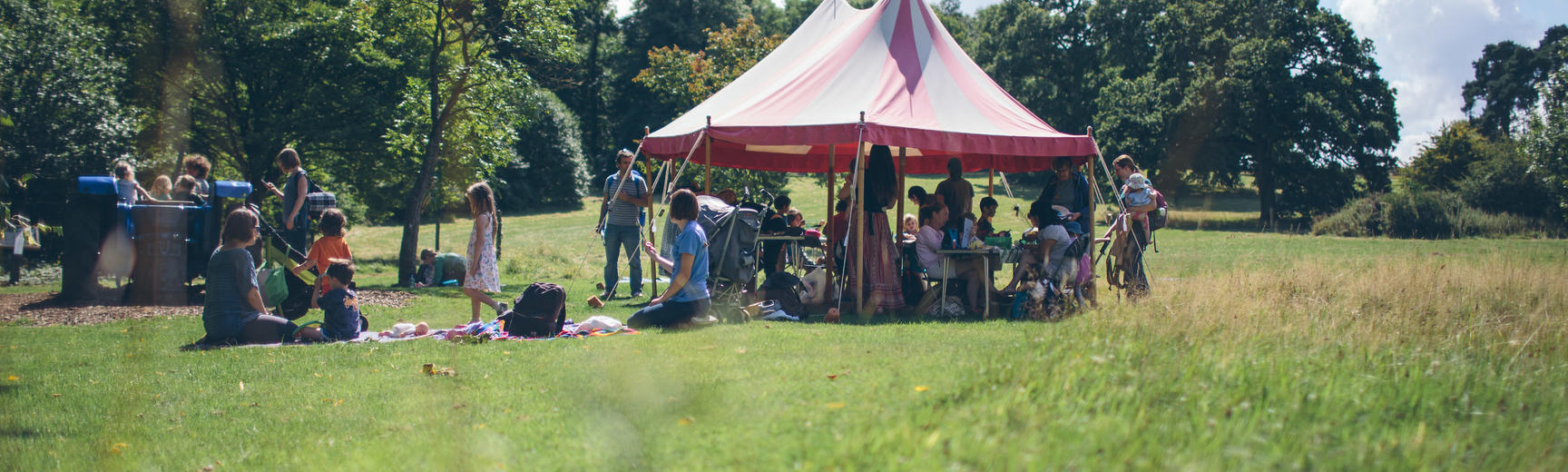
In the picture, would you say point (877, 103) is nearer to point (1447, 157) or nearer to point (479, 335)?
point (479, 335)

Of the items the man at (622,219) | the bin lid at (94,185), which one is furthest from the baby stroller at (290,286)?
the man at (622,219)

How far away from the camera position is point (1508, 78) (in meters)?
62.9

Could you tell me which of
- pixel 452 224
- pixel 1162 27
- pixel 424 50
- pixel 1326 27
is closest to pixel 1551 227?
pixel 1326 27

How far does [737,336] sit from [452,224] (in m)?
36.7

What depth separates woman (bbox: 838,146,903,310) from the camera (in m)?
9.27

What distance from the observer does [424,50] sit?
68.2 ft

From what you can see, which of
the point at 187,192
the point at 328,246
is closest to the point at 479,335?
the point at 328,246

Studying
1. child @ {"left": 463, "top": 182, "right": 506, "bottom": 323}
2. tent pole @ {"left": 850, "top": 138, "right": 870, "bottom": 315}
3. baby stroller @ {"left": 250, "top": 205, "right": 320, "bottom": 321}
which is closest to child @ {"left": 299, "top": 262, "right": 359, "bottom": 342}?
child @ {"left": 463, "top": 182, "right": 506, "bottom": 323}

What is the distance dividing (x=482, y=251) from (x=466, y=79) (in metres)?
9.41

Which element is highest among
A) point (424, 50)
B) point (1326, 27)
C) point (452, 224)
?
point (1326, 27)

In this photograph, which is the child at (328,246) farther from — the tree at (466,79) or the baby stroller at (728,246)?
the tree at (466,79)

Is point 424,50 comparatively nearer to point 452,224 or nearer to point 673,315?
point 673,315

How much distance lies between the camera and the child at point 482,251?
26.5ft

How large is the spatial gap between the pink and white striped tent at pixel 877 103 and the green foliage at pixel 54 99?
15.2 meters
